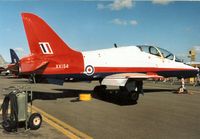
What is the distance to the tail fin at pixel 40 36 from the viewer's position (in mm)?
15367

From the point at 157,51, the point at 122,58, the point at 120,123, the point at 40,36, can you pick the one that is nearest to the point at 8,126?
the point at 120,123

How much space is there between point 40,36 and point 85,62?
8.93 feet

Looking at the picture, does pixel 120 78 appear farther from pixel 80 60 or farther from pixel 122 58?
pixel 80 60

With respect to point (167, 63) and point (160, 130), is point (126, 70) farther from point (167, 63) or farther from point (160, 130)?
point (160, 130)

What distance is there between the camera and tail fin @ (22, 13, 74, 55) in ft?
50.4

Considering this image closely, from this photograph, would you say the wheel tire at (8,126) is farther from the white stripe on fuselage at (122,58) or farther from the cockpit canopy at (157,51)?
the cockpit canopy at (157,51)

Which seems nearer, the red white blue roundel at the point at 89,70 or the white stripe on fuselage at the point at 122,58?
the red white blue roundel at the point at 89,70

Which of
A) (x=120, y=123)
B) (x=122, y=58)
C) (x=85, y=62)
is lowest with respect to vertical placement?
(x=120, y=123)

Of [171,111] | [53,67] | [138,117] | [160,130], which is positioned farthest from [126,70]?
[160,130]

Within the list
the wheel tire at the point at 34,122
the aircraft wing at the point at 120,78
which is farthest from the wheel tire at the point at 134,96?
the wheel tire at the point at 34,122

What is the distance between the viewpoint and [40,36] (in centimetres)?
1560

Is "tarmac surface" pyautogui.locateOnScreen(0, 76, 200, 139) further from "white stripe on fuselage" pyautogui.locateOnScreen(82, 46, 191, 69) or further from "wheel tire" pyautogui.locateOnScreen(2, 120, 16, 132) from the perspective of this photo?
"white stripe on fuselage" pyautogui.locateOnScreen(82, 46, 191, 69)

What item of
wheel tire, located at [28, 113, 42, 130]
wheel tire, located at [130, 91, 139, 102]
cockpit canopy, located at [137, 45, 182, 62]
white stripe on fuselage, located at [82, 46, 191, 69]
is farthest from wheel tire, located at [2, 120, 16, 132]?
cockpit canopy, located at [137, 45, 182, 62]

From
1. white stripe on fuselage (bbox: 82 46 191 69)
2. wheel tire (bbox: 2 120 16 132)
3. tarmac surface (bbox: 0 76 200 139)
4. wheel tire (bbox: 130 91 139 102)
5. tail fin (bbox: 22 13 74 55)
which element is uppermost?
tail fin (bbox: 22 13 74 55)
